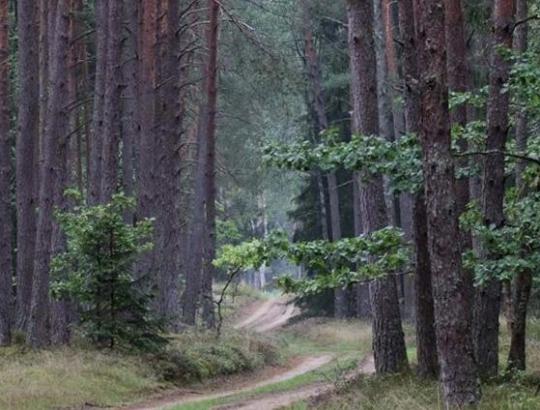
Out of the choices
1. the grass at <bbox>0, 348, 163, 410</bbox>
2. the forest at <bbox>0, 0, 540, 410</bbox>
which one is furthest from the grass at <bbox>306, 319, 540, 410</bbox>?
the grass at <bbox>0, 348, 163, 410</bbox>

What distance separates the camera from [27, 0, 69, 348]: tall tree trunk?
1850 cm

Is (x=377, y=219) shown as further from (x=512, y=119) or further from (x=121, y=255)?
(x=121, y=255)

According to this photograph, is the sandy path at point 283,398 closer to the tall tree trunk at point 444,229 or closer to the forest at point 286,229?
the forest at point 286,229

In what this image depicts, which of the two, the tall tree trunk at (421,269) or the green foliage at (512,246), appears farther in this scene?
the tall tree trunk at (421,269)

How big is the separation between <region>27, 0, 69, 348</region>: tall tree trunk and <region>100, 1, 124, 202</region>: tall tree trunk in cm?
92

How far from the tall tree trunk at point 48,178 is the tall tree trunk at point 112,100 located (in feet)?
3.03

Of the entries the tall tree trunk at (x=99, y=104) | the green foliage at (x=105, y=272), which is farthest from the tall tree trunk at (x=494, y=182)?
the tall tree trunk at (x=99, y=104)

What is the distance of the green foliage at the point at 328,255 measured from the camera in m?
10.1

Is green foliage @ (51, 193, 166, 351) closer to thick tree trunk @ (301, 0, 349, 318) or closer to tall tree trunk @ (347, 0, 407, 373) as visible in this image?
tall tree trunk @ (347, 0, 407, 373)

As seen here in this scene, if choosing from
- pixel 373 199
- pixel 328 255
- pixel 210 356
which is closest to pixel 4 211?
pixel 210 356

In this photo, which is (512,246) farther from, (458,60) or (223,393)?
(223,393)

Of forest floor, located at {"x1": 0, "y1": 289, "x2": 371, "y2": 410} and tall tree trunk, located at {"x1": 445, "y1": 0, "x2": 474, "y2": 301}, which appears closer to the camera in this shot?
tall tree trunk, located at {"x1": 445, "y1": 0, "x2": 474, "y2": 301}

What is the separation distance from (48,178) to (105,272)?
10.2ft

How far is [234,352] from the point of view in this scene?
70.8ft
